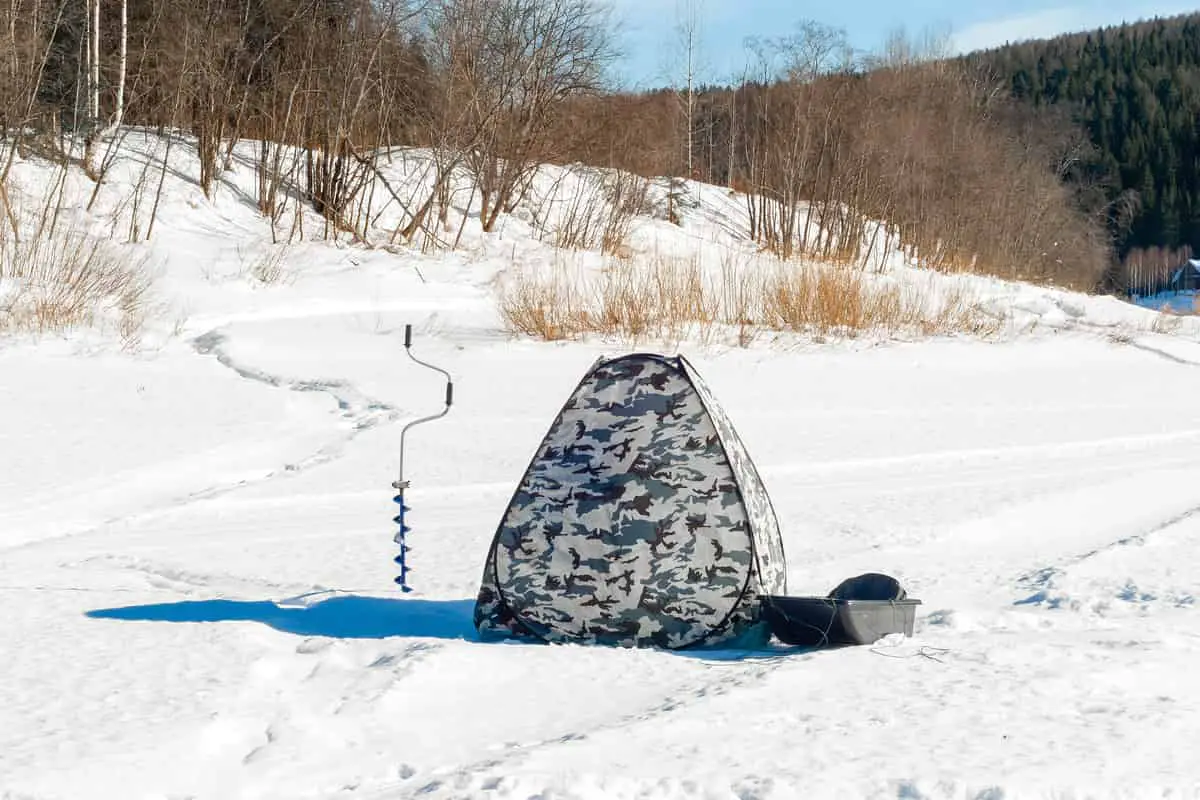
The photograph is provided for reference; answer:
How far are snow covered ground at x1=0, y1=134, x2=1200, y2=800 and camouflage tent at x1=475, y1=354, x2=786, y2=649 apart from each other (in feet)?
0.60

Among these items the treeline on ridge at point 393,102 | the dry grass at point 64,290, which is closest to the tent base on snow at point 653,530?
the dry grass at point 64,290

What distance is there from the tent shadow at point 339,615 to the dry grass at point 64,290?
8040 millimetres

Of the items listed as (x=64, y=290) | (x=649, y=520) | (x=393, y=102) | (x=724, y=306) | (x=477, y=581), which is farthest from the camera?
(x=393, y=102)

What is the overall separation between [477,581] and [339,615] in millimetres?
839

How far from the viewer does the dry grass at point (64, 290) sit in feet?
39.0

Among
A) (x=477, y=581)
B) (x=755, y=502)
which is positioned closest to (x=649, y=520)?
(x=755, y=502)

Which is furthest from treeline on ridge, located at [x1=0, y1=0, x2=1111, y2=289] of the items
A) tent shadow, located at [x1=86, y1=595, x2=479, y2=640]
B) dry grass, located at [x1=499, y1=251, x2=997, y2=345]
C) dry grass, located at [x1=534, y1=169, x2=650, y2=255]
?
tent shadow, located at [x1=86, y1=595, x2=479, y2=640]

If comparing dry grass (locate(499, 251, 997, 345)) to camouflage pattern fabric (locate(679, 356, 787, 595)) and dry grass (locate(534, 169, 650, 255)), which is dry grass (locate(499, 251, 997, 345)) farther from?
camouflage pattern fabric (locate(679, 356, 787, 595))

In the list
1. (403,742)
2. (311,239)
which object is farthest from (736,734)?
(311,239)

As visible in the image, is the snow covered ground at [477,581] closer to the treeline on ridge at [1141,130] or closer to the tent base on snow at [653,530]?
the tent base on snow at [653,530]

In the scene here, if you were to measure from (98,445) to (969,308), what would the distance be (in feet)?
38.5

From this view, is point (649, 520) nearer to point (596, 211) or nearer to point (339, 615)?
point (339, 615)

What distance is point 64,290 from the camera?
12.4 m

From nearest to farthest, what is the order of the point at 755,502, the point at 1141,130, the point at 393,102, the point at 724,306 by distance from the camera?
1. the point at 755,502
2. the point at 724,306
3. the point at 393,102
4. the point at 1141,130
